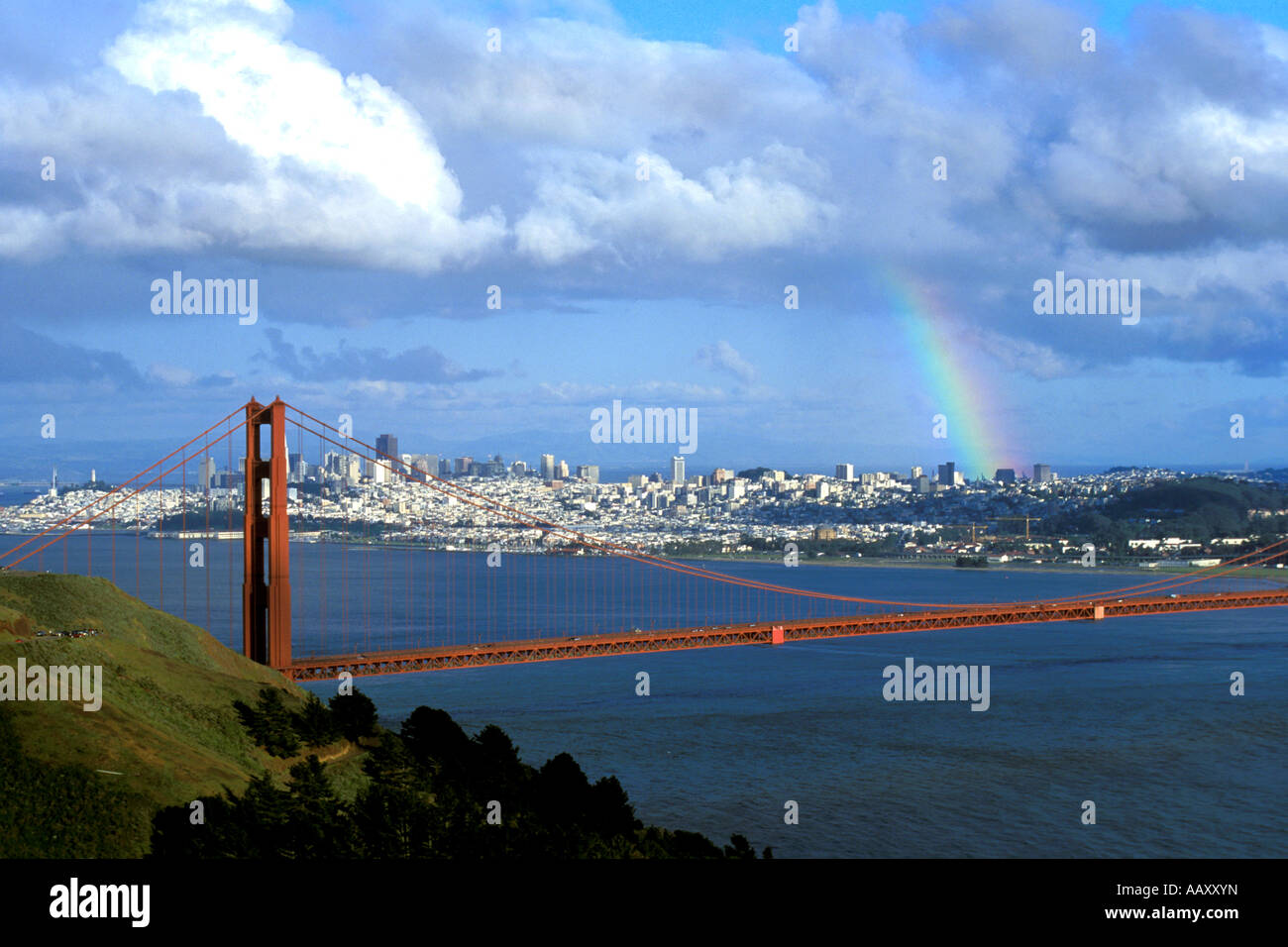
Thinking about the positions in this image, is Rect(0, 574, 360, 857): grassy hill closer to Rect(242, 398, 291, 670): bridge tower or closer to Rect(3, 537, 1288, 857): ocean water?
Rect(242, 398, 291, 670): bridge tower

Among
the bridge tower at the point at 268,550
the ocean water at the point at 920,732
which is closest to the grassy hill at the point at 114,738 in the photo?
the bridge tower at the point at 268,550

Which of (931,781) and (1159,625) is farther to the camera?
(1159,625)

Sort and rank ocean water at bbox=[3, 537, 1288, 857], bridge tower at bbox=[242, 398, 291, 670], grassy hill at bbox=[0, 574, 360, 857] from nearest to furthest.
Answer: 1. grassy hill at bbox=[0, 574, 360, 857]
2. ocean water at bbox=[3, 537, 1288, 857]
3. bridge tower at bbox=[242, 398, 291, 670]

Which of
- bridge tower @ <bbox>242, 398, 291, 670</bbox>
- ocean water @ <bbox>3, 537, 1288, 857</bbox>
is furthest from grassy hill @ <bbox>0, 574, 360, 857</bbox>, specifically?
ocean water @ <bbox>3, 537, 1288, 857</bbox>
